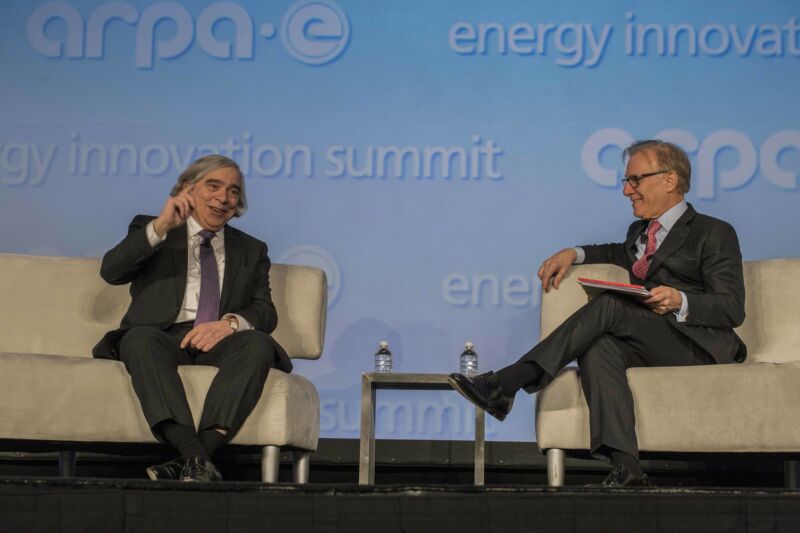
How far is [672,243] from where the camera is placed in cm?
355

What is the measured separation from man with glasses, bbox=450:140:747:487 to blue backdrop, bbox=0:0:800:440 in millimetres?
799

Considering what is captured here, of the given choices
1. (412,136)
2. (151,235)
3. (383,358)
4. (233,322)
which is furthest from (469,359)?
(151,235)

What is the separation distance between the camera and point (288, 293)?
3777 mm

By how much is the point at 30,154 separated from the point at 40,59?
409 mm

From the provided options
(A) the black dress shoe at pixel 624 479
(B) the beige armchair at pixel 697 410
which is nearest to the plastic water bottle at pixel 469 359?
(B) the beige armchair at pixel 697 410

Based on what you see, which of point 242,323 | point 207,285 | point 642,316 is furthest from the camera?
point 207,285

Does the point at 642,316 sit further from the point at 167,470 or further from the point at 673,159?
the point at 167,470

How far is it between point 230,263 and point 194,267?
117mm

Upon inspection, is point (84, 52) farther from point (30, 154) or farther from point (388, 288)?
point (388, 288)

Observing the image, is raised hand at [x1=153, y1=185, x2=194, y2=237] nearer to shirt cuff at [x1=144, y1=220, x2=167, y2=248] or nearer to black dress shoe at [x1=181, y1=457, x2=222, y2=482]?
shirt cuff at [x1=144, y1=220, x2=167, y2=248]

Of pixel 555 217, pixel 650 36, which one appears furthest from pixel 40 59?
pixel 650 36

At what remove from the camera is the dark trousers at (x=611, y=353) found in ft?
10.1

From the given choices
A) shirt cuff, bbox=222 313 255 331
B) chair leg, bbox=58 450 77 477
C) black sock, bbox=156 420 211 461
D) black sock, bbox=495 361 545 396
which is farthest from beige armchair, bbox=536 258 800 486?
chair leg, bbox=58 450 77 477

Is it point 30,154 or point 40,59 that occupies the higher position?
point 40,59
